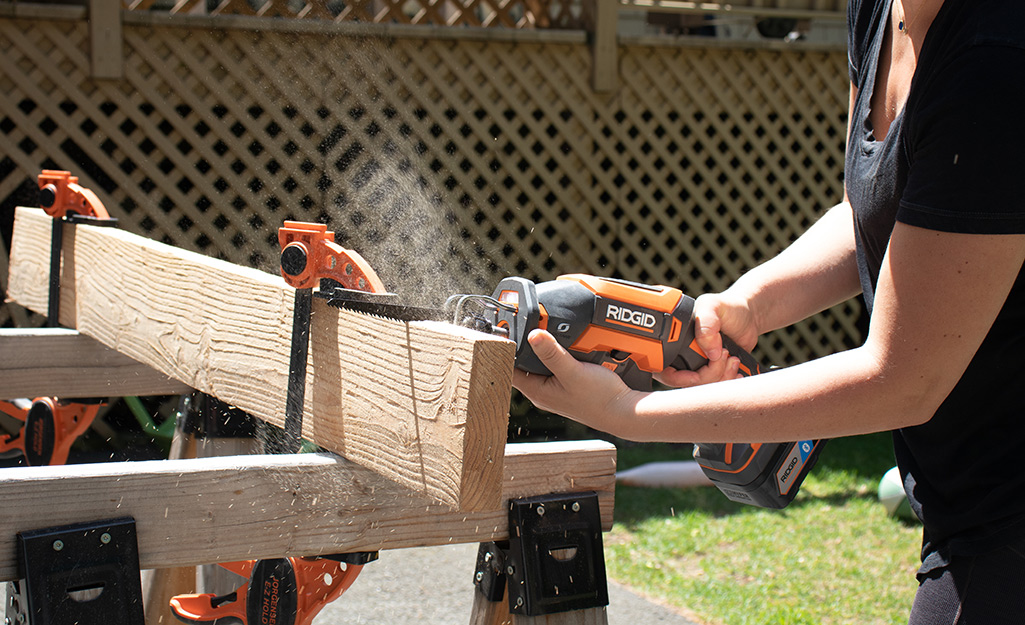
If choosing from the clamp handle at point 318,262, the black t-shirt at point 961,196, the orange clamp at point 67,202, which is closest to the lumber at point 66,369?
the orange clamp at point 67,202

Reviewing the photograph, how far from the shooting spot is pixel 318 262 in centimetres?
140

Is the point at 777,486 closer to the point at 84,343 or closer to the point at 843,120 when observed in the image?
the point at 84,343

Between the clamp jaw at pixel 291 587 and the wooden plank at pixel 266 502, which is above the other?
the wooden plank at pixel 266 502

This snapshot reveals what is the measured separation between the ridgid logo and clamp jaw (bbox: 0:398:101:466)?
1.49 m

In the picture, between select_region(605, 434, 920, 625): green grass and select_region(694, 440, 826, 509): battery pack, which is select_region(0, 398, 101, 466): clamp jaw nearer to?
select_region(694, 440, 826, 509): battery pack

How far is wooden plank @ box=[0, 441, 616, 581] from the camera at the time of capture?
120 centimetres

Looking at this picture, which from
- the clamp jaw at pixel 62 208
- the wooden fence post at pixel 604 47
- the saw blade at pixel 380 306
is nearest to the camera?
the saw blade at pixel 380 306

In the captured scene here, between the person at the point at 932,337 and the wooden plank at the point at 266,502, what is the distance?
0.13m

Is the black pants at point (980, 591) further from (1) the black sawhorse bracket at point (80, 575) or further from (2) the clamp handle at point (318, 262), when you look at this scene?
(1) the black sawhorse bracket at point (80, 575)

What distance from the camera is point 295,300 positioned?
4.78ft

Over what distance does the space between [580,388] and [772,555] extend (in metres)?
2.96

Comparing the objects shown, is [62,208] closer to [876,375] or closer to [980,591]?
[876,375]

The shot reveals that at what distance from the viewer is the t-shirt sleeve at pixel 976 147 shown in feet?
3.46

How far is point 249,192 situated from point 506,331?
4.32m
